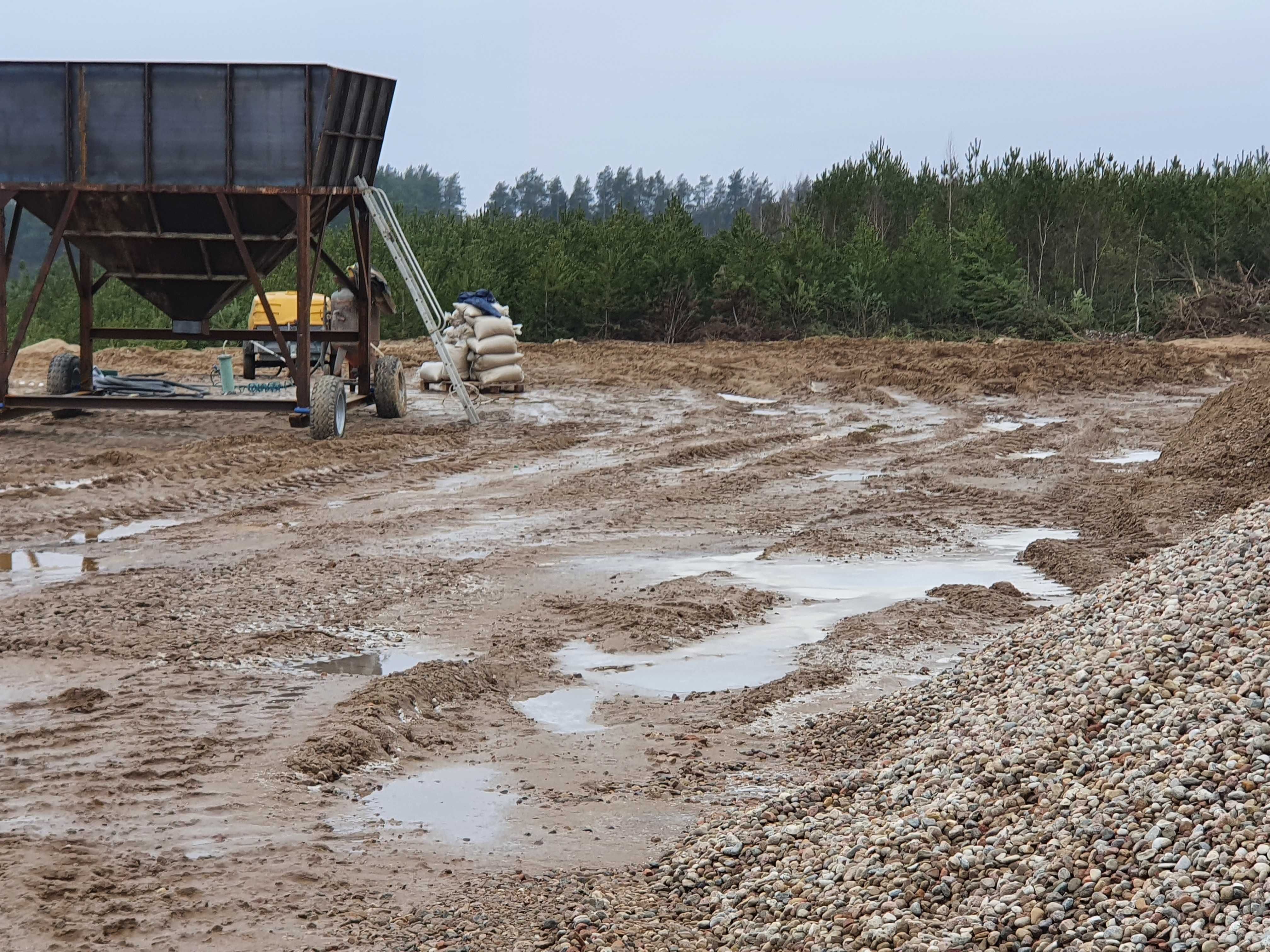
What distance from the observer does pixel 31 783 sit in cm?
525

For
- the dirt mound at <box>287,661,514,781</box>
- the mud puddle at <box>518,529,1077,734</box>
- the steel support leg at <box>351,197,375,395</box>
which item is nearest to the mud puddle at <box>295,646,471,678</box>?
the dirt mound at <box>287,661,514,781</box>

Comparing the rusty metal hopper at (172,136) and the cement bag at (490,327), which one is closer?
the rusty metal hopper at (172,136)

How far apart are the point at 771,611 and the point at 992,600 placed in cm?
139

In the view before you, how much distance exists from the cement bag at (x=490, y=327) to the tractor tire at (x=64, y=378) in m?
5.62

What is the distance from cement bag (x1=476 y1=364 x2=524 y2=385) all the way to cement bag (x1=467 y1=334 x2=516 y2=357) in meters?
0.26

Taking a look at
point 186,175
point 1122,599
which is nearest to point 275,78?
point 186,175

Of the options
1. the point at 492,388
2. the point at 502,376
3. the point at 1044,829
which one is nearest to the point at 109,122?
the point at 502,376

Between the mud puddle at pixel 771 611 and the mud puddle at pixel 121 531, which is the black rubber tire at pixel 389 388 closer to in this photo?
the mud puddle at pixel 121 531

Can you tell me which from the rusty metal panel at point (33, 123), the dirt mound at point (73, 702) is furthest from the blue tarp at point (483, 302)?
the dirt mound at point (73, 702)

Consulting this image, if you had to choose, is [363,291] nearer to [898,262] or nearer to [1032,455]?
[1032,455]

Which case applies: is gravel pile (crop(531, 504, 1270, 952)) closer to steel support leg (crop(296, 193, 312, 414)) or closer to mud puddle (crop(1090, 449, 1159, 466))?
mud puddle (crop(1090, 449, 1159, 466))

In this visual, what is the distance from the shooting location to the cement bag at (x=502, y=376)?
66.1 ft

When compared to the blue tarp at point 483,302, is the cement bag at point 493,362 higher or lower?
lower

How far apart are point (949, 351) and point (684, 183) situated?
346 feet
